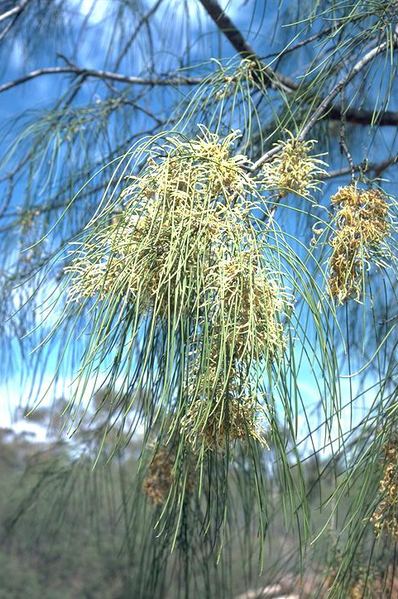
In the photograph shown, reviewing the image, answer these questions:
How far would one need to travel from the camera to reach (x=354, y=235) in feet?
1.28

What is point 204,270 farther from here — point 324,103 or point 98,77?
point 98,77

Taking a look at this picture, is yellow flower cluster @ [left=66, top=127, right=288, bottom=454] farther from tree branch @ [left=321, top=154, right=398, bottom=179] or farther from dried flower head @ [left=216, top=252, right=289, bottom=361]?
tree branch @ [left=321, top=154, right=398, bottom=179]

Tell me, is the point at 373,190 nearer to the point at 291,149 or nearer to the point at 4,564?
the point at 291,149

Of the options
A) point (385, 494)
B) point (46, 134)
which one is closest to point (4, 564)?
point (46, 134)

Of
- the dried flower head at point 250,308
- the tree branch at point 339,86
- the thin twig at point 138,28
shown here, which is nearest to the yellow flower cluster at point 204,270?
the dried flower head at point 250,308

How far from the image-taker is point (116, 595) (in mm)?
3840

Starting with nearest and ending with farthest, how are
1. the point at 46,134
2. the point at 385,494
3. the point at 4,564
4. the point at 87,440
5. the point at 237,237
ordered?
the point at 237,237 → the point at 385,494 → the point at 46,134 → the point at 87,440 → the point at 4,564

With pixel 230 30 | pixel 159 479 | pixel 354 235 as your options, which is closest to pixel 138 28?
pixel 230 30

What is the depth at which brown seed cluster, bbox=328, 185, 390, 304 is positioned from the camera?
379mm

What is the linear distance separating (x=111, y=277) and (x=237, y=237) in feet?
0.20

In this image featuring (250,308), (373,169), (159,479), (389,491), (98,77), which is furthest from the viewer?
(373,169)

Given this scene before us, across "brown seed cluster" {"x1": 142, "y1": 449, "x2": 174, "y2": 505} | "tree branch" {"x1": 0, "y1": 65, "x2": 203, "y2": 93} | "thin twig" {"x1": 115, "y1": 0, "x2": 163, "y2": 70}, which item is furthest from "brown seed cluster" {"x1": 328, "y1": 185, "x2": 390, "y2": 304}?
"thin twig" {"x1": 115, "y1": 0, "x2": 163, "y2": 70}

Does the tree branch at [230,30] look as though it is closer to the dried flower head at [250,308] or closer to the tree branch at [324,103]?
the tree branch at [324,103]

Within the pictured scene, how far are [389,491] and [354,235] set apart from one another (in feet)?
0.45
